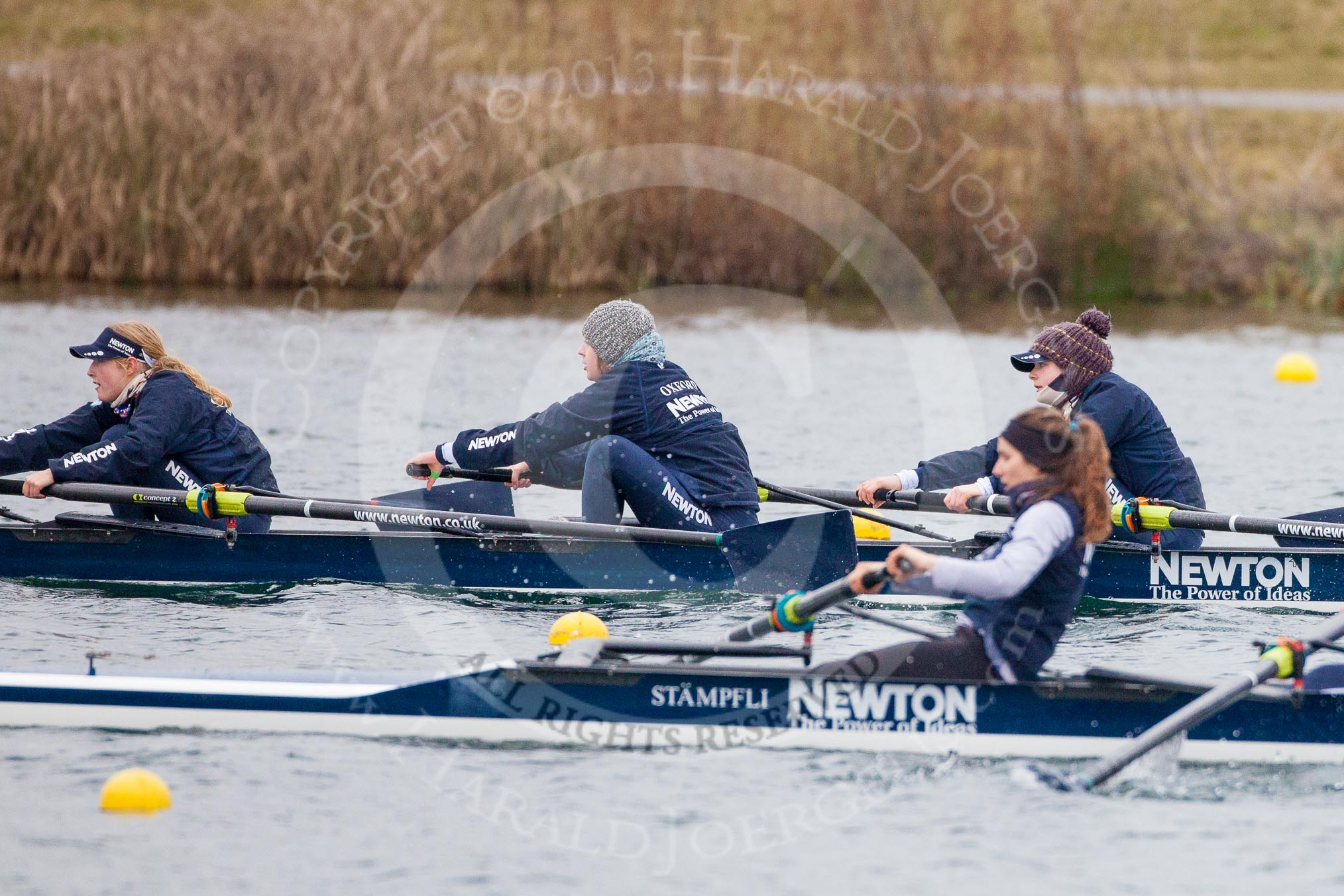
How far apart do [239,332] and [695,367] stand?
4961 mm

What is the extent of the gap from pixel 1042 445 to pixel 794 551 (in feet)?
7.71

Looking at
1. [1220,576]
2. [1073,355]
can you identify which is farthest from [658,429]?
[1220,576]

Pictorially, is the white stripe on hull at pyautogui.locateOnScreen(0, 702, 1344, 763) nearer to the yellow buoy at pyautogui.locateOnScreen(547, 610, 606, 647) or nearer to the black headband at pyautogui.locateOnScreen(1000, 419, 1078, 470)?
the black headband at pyautogui.locateOnScreen(1000, 419, 1078, 470)

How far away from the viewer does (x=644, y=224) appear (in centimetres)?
2038

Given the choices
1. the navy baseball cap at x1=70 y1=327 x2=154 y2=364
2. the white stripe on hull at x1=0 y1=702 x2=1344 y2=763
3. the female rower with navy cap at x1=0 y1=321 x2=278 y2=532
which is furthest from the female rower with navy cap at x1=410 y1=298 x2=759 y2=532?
the white stripe on hull at x1=0 y1=702 x2=1344 y2=763

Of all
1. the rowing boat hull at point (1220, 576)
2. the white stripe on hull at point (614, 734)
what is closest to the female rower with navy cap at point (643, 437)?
the rowing boat hull at point (1220, 576)

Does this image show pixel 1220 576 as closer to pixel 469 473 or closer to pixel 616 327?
pixel 616 327

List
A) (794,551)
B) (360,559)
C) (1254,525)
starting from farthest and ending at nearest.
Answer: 1. (360,559)
2. (1254,525)
3. (794,551)

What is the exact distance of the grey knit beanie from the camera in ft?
28.7

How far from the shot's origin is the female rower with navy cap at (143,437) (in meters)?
9.02

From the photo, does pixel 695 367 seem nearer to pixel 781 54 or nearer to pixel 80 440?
pixel 781 54

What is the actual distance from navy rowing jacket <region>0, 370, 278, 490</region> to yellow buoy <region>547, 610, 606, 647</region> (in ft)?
7.52

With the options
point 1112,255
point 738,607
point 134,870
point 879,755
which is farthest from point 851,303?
point 134,870

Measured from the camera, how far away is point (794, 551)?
8273 millimetres
